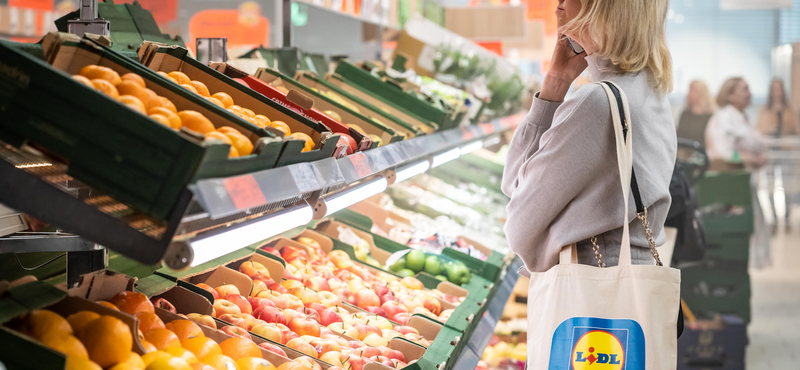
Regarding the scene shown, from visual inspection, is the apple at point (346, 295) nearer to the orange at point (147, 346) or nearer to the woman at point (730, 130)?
the orange at point (147, 346)

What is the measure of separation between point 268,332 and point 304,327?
16 centimetres

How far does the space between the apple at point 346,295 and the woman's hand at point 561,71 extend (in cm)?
104

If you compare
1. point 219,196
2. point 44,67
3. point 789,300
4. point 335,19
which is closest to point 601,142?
point 219,196

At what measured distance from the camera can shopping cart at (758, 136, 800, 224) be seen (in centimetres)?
1009

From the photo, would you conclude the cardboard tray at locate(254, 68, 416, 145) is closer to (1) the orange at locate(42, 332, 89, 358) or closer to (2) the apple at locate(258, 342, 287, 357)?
(2) the apple at locate(258, 342, 287, 357)

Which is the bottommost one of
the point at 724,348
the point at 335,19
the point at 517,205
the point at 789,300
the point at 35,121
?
the point at 789,300

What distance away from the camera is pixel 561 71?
1.96 metres

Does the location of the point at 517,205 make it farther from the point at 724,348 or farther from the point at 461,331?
the point at 724,348

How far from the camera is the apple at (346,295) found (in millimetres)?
2387

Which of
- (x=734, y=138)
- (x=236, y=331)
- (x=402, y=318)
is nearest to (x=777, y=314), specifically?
(x=734, y=138)

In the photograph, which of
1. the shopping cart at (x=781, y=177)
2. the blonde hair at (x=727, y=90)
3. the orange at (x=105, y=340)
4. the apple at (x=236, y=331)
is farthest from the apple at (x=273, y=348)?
the shopping cart at (x=781, y=177)

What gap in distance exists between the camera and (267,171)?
1.19 metres

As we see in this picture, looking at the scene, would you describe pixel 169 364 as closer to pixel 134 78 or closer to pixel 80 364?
pixel 80 364

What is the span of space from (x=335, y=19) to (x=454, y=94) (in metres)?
1.41
